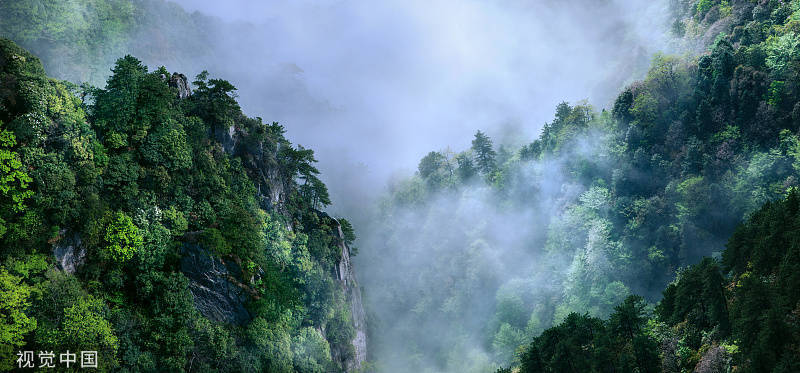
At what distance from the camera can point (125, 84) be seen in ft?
183

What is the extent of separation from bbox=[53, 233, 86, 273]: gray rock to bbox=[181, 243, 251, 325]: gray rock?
364 inches

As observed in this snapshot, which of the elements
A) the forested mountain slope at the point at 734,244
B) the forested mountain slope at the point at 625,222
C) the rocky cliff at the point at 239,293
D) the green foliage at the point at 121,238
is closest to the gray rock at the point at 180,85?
the rocky cliff at the point at 239,293

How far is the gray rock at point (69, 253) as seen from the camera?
46969mm

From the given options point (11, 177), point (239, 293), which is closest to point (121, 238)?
point (11, 177)

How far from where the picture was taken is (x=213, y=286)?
191ft

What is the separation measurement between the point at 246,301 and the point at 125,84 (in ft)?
77.9

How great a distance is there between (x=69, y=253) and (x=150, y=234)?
706 cm

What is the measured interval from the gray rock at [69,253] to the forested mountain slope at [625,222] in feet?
137

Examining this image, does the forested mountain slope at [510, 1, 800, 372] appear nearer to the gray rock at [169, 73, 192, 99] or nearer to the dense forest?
the dense forest

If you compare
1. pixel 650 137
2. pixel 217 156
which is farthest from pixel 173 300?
pixel 650 137

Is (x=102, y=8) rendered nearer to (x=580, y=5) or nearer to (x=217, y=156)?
(x=217, y=156)

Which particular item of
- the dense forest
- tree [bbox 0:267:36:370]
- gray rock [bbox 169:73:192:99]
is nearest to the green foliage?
the dense forest

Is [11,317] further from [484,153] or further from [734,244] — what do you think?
[484,153]

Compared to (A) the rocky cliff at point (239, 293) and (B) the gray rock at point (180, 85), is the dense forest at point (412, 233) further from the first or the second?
(B) the gray rock at point (180, 85)
